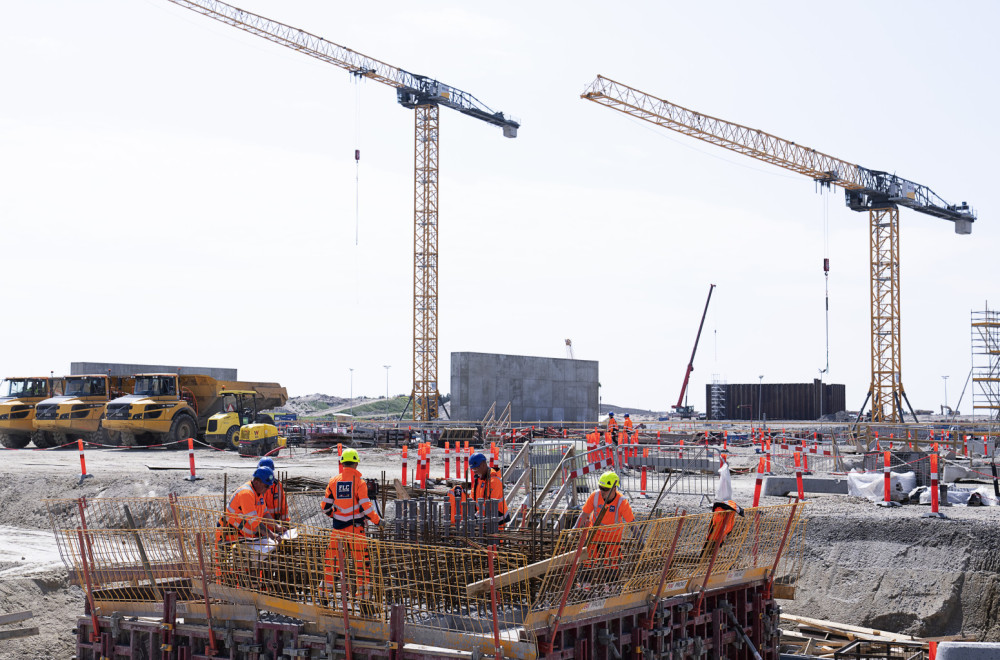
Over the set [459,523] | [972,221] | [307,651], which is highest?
[972,221]

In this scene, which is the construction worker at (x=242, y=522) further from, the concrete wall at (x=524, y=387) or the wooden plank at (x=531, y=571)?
the concrete wall at (x=524, y=387)

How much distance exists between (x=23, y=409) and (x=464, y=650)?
111 ft

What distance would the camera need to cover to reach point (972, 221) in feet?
258

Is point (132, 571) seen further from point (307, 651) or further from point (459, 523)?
point (459, 523)

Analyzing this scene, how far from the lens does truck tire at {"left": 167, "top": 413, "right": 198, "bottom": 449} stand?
34.4 metres

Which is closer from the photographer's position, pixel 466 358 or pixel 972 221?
pixel 466 358

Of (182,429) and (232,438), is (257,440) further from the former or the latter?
(182,429)

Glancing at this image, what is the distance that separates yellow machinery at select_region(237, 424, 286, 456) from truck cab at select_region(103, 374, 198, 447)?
9.84 ft

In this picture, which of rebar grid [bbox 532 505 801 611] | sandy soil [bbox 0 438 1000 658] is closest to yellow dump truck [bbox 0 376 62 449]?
sandy soil [bbox 0 438 1000 658]

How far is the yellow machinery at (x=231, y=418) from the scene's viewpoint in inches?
1342

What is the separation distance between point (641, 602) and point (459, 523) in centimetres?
268

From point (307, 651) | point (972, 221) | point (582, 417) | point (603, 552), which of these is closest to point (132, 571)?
point (307, 651)

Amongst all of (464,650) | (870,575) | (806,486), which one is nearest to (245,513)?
Answer: (464,650)

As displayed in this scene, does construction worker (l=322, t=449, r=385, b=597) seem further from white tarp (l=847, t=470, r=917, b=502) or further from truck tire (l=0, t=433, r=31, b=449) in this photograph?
truck tire (l=0, t=433, r=31, b=449)
